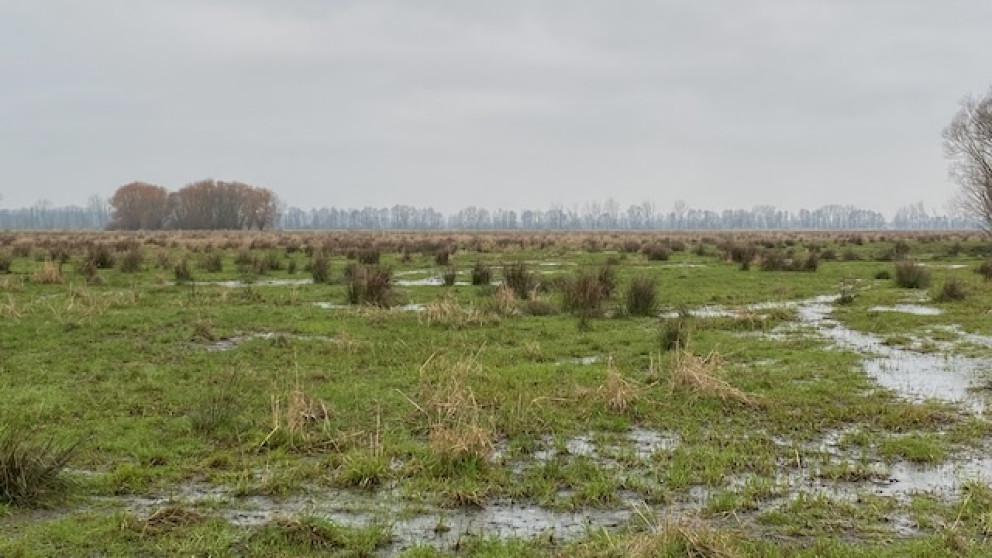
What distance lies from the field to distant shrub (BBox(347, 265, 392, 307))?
2.84 ft

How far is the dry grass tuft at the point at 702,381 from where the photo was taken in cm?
840

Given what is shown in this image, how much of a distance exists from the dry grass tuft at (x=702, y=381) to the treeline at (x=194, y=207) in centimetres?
10738

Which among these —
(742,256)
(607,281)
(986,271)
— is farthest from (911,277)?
(607,281)

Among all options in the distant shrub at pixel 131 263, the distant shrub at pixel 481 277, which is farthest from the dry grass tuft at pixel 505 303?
the distant shrub at pixel 131 263

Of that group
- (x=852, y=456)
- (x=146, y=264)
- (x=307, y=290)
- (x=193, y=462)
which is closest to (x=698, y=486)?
(x=852, y=456)

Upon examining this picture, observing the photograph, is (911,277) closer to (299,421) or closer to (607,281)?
(607,281)

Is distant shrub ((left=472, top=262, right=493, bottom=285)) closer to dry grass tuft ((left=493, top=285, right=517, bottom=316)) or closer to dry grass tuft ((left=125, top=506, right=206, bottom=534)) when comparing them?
dry grass tuft ((left=493, top=285, right=517, bottom=316))

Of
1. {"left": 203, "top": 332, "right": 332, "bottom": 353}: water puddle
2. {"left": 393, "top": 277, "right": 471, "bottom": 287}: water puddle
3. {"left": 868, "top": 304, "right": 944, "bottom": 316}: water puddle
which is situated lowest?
{"left": 868, "top": 304, "right": 944, "bottom": 316}: water puddle

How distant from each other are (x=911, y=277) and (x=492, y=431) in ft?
59.3

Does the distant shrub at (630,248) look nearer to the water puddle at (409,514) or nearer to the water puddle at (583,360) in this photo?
the water puddle at (583,360)

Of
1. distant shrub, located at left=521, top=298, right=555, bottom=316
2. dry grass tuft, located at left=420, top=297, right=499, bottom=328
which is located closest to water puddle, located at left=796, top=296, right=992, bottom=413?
distant shrub, located at left=521, top=298, right=555, bottom=316

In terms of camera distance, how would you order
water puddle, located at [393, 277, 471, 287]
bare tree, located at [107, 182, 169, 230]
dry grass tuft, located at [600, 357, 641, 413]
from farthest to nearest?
bare tree, located at [107, 182, 169, 230] → water puddle, located at [393, 277, 471, 287] → dry grass tuft, located at [600, 357, 641, 413]

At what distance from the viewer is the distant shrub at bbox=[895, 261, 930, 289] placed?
817 inches

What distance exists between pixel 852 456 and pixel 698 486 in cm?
171
